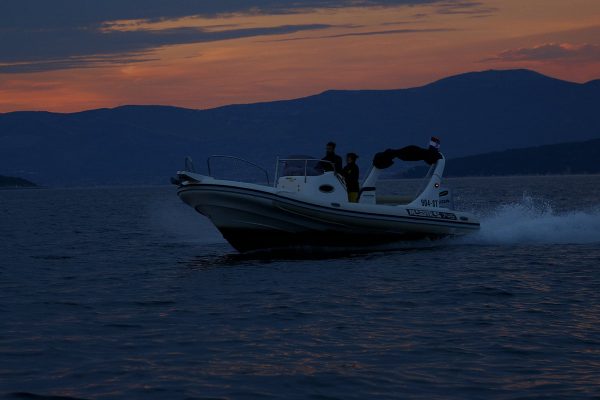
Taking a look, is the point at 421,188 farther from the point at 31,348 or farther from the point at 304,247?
the point at 31,348

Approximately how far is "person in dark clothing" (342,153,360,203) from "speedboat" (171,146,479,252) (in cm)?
20

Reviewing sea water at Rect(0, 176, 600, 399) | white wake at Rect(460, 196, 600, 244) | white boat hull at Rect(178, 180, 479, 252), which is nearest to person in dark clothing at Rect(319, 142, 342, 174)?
white boat hull at Rect(178, 180, 479, 252)

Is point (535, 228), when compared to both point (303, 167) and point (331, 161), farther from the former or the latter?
point (303, 167)

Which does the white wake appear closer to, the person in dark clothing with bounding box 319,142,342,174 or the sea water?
the sea water

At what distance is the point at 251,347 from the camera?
475 inches

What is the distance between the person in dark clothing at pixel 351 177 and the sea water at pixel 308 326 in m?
1.53

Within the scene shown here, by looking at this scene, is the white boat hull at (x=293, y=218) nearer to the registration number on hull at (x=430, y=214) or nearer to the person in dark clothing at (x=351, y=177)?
the registration number on hull at (x=430, y=214)

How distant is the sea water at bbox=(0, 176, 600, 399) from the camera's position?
10227 mm

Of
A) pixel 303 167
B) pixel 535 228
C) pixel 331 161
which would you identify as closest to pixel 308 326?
pixel 303 167

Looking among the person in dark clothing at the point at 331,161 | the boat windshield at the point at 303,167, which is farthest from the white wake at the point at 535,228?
the boat windshield at the point at 303,167

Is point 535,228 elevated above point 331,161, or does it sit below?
below

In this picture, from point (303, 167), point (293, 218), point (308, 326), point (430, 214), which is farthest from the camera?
point (430, 214)

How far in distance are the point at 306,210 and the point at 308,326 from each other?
8722mm

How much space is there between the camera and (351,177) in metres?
23.2
